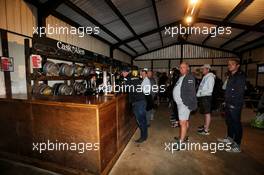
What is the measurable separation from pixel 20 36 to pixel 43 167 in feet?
9.59

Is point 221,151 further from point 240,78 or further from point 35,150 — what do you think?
point 35,150

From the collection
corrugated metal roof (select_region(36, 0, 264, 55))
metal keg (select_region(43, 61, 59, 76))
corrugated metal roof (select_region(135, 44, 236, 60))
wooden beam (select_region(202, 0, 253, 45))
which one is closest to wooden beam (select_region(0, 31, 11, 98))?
metal keg (select_region(43, 61, 59, 76))

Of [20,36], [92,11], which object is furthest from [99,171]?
[92,11]

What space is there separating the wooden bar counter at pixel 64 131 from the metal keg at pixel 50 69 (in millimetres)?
993

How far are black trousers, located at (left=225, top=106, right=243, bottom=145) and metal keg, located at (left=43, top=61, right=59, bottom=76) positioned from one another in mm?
3955

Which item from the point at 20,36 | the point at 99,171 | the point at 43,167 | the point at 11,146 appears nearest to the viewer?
the point at 99,171

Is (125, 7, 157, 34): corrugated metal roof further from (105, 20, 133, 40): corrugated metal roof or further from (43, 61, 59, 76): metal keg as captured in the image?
(43, 61, 59, 76): metal keg

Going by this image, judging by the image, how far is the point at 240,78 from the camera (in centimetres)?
293

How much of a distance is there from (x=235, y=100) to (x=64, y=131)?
3.14 m

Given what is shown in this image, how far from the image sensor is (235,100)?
117 inches

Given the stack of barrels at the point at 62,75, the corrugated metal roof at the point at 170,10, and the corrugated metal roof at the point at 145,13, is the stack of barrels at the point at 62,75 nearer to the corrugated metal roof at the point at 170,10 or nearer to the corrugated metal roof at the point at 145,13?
the corrugated metal roof at the point at 145,13

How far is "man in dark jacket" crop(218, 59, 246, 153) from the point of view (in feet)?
9.65

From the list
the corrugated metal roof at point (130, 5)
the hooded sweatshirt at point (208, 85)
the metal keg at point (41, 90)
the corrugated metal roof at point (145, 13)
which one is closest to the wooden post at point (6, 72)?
the metal keg at point (41, 90)

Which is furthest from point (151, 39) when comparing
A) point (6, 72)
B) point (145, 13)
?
point (6, 72)
